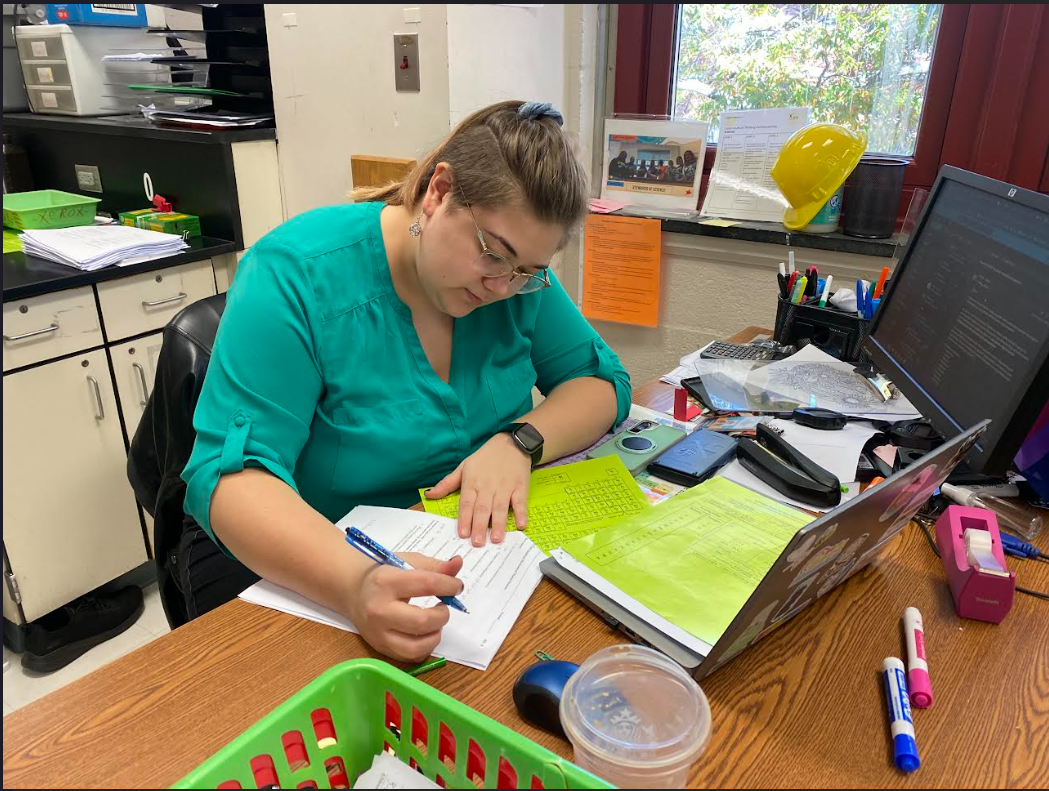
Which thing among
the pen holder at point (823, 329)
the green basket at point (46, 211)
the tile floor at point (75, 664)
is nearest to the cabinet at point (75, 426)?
the tile floor at point (75, 664)

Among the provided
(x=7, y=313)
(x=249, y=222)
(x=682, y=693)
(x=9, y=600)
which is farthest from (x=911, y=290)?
(x=9, y=600)

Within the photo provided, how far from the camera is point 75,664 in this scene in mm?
1872

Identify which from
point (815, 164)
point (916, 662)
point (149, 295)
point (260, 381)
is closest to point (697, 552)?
point (916, 662)

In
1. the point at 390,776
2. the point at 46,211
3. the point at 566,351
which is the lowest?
the point at 390,776

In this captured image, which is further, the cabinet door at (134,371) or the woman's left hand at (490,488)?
the cabinet door at (134,371)

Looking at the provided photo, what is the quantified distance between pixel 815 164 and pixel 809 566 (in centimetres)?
139

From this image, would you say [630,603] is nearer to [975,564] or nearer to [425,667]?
[425,667]

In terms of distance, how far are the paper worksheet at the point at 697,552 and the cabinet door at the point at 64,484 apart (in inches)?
58.7

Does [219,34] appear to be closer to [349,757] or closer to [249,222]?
[249,222]

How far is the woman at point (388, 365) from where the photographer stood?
0.90 m

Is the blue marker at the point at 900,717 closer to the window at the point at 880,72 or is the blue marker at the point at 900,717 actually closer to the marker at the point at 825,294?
the marker at the point at 825,294

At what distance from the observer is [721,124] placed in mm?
2045

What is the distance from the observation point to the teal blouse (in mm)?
939

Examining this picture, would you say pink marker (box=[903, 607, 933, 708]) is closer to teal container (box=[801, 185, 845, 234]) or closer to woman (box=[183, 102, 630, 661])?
woman (box=[183, 102, 630, 661])
